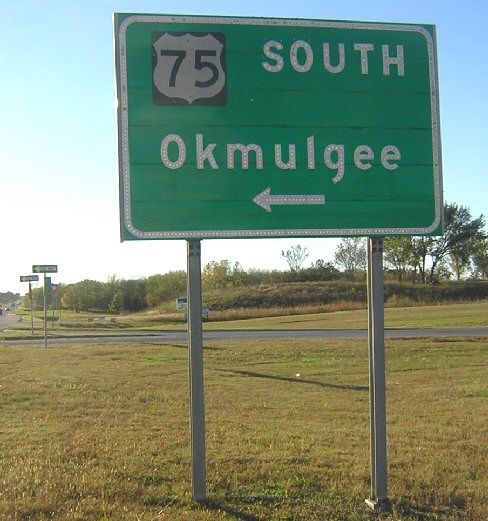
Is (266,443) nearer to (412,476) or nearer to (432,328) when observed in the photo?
(412,476)

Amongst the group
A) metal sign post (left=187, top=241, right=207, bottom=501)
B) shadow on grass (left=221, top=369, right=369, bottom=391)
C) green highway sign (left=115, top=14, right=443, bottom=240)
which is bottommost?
shadow on grass (left=221, top=369, right=369, bottom=391)

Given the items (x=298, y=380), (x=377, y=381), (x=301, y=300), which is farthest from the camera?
(x=301, y=300)

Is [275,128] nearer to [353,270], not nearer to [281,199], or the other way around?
[281,199]

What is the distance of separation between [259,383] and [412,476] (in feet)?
30.3

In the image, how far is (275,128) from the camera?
222 inches

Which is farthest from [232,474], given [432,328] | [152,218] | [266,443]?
[432,328]

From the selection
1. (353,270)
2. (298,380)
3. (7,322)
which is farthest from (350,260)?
(298,380)

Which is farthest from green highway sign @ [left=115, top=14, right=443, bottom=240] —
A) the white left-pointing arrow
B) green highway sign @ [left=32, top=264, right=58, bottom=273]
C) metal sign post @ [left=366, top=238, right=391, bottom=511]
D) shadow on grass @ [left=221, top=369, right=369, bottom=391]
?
green highway sign @ [left=32, top=264, right=58, bottom=273]

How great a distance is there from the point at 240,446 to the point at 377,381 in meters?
2.31

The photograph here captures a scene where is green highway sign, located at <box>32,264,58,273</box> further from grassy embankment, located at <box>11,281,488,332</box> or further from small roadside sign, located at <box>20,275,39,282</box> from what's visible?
grassy embankment, located at <box>11,281,488,332</box>

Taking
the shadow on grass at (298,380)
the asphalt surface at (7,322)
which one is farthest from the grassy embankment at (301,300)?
the shadow on grass at (298,380)

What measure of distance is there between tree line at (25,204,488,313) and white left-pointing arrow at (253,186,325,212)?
53.1m

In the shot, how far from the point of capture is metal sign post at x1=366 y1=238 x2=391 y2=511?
5414 mm

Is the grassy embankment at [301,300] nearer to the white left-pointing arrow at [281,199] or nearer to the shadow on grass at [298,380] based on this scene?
the shadow on grass at [298,380]
